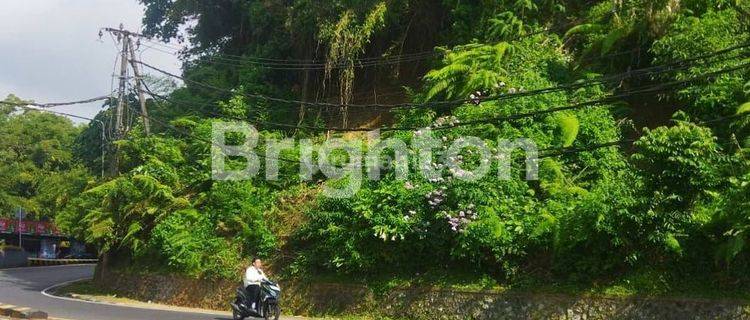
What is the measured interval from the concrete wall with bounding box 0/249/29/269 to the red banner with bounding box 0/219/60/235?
127cm

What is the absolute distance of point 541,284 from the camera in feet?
45.6

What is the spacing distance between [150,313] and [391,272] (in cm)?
568

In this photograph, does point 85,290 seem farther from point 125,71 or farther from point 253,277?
point 253,277

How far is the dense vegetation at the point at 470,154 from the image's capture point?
41.4ft

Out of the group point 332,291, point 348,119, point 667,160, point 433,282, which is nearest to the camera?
point 667,160

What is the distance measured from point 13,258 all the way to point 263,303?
36.5 meters

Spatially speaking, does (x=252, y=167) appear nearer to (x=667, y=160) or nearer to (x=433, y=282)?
(x=433, y=282)

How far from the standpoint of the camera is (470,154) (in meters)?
16.8

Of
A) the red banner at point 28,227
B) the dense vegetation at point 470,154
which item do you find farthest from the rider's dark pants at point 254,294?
the red banner at point 28,227

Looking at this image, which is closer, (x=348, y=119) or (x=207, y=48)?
(x=348, y=119)

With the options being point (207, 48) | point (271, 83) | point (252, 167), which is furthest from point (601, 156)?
point (207, 48)

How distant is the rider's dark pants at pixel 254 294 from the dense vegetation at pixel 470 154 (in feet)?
7.98

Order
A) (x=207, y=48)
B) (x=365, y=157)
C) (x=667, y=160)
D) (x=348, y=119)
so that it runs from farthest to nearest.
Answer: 1. (x=207, y=48)
2. (x=348, y=119)
3. (x=365, y=157)
4. (x=667, y=160)

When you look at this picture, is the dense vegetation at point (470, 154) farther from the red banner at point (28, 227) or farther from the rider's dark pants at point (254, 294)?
the red banner at point (28, 227)
